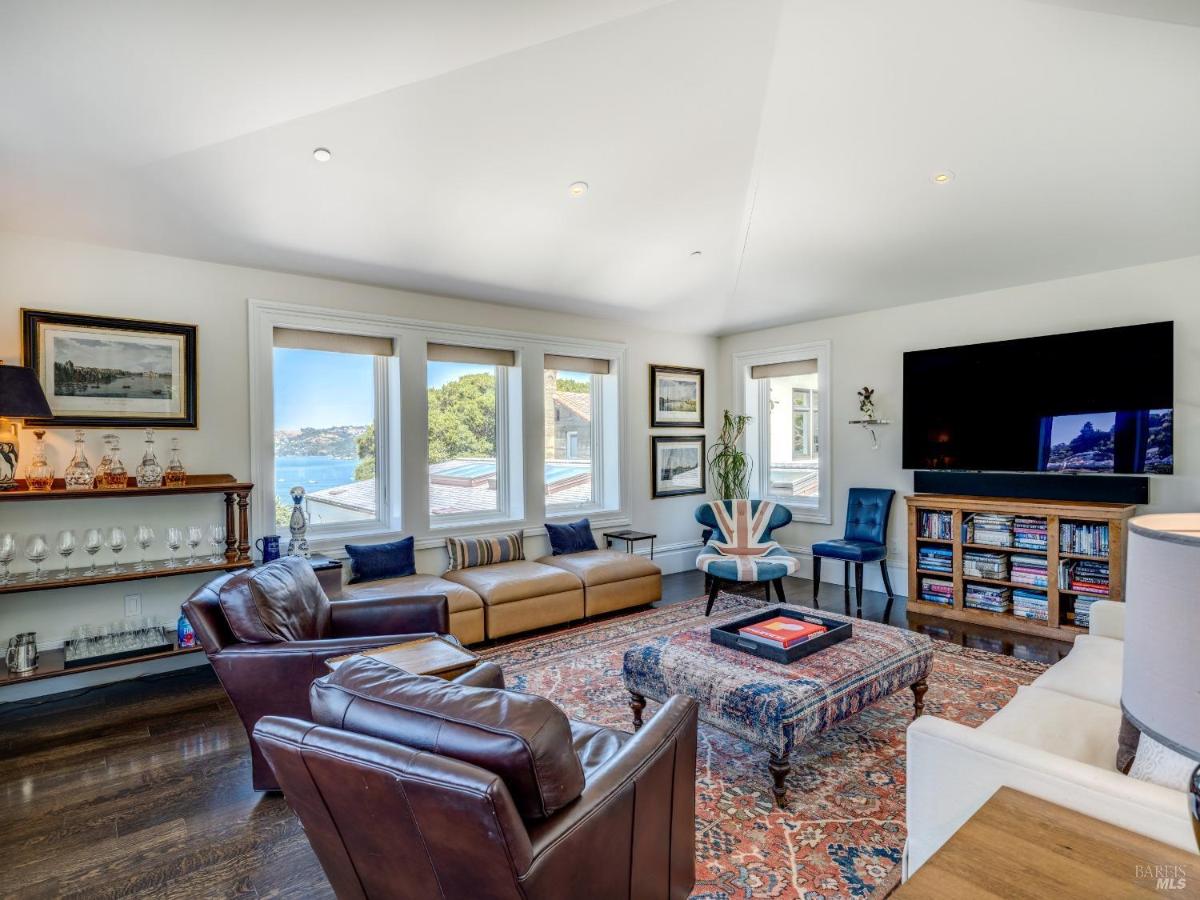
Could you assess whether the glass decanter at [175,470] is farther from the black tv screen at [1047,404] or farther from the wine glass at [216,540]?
the black tv screen at [1047,404]

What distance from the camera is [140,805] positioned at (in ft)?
7.72

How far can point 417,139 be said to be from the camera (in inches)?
122

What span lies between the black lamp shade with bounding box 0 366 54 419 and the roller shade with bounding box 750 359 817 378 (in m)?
5.65

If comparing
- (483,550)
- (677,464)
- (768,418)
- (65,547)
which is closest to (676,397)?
(677,464)

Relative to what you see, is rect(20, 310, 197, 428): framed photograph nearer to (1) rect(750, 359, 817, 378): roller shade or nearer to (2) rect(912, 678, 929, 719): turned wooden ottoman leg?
(2) rect(912, 678, 929, 719): turned wooden ottoman leg

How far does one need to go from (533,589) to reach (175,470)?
2329 mm

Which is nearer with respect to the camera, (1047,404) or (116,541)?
(116,541)

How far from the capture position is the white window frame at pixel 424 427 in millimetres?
4035

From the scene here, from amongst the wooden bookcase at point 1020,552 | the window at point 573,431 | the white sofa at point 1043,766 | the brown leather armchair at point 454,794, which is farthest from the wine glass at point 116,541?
the wooden bookcase at point 1020,552

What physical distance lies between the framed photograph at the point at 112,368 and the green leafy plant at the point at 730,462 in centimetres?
475

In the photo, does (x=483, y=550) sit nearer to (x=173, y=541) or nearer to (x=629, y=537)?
(x=629, y=537)

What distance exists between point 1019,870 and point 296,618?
8.34 ft

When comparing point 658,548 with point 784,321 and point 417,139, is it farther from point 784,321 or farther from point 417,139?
point 417,139

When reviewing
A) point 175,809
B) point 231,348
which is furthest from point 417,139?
point 175,809
